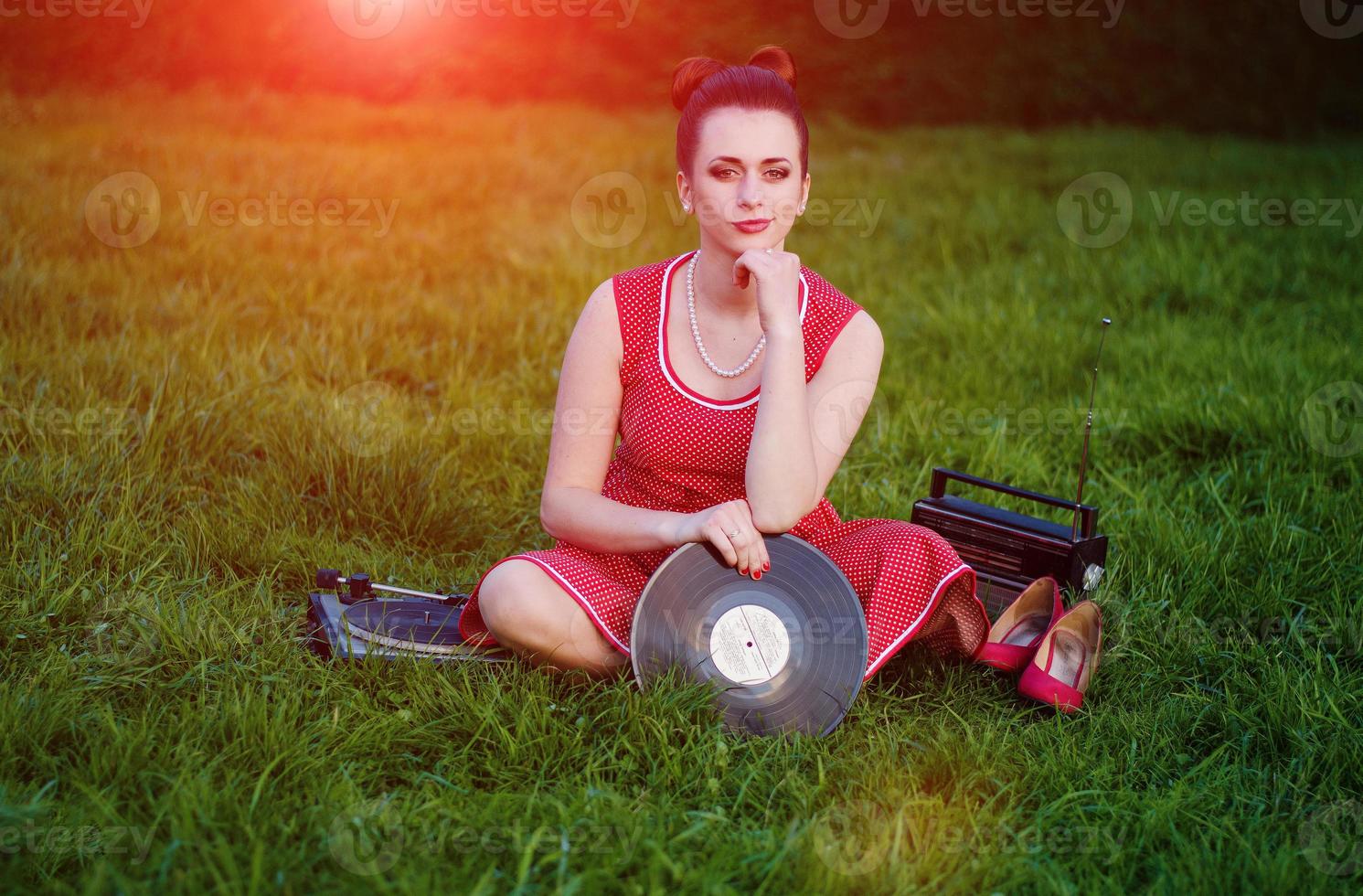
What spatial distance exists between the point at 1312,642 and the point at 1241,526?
1.87ft

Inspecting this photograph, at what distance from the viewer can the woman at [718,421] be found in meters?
2.64

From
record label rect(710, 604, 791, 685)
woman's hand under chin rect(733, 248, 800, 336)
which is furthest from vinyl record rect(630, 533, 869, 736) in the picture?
woman's hand under chin rect(733, 248, 800, 336)

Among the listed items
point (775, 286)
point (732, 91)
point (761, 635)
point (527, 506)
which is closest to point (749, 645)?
point (761, 635)

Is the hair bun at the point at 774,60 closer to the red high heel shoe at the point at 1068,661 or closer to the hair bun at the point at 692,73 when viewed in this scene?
the hair bun at the point at 692,73

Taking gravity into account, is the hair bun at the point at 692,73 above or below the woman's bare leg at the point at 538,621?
above

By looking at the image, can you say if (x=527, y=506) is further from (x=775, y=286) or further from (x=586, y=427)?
(x=775, y=286)

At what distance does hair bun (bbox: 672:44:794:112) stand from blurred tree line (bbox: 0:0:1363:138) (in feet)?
8.27

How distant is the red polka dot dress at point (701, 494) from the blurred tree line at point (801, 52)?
2.76 m

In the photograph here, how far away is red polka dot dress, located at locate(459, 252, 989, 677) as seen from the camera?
9.19 feet

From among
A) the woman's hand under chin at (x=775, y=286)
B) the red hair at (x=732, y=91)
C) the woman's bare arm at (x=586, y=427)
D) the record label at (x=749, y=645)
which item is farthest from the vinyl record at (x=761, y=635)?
the red hair at (x=732, y=91)

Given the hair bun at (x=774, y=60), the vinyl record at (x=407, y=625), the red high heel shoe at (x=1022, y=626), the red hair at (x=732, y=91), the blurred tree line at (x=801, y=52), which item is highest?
the blurred tree line at (x=801, y=52)

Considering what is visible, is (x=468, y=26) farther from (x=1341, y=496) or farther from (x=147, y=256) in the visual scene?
(x=1341, y=496)

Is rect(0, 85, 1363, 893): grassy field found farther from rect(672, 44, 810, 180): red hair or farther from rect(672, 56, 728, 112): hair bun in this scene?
rect(672, 56, 728, 112): hair bun

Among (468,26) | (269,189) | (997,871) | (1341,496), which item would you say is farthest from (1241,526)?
(269,189)
